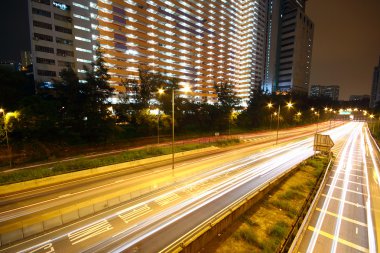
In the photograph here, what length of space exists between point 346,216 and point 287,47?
16166 cm

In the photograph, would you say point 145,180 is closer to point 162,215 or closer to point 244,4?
point 162,215

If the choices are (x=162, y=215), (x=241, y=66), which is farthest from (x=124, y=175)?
(x=241, y=66)

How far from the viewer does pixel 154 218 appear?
11453 millimetres

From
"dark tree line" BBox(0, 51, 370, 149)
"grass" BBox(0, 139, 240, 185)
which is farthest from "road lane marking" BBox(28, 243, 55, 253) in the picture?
"dark tree line" BBox(0, 51, 370, 149)

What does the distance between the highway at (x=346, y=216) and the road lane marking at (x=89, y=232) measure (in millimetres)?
10596

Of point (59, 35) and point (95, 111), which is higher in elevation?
point (59, 35)

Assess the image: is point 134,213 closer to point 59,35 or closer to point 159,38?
point 59,35

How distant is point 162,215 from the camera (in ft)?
38.7

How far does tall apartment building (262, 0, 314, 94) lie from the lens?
142125mm

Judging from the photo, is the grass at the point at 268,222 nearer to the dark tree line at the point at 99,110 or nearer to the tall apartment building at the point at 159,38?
the dark tree line at the point at 99,110

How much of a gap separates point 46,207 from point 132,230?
689 cm

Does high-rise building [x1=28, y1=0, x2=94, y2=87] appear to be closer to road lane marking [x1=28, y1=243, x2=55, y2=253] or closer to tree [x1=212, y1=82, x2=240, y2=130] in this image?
tree [x1=212, y1=82, x2=240, y2=130]

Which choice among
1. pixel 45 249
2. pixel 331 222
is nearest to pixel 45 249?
pixel 45 249

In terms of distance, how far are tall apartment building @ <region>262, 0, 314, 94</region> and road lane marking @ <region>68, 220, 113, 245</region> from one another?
488ft
